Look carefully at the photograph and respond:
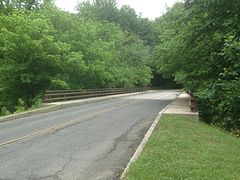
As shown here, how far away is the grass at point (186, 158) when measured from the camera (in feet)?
25.8

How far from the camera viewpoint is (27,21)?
30.1m

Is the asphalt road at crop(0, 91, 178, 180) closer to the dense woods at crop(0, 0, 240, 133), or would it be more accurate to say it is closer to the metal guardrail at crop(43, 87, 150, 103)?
the dense woods at crop(0, 0, 240, 133)

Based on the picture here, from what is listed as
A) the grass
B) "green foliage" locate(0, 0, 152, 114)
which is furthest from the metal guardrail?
the grass

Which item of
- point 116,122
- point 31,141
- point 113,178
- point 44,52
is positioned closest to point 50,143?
point 31,141

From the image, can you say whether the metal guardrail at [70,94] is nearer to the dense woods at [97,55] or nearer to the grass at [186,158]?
the dense woods at [97,55]

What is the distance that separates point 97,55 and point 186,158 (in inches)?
1301

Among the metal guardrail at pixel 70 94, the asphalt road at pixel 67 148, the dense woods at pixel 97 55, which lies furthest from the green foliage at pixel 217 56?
the metal guardrail at pixel 70 94

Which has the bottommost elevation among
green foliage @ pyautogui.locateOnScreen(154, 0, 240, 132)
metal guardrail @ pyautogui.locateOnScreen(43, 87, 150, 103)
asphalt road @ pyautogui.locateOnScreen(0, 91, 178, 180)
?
asphalt road @ pyautogui.locateOnScreen(0, 91, 178, 180)

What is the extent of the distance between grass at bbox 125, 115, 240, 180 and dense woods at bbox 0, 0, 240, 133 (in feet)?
10.1

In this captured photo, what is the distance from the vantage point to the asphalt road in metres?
8.59

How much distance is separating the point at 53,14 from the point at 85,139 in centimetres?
2672

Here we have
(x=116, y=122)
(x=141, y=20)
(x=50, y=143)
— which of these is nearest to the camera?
(x=50, y=143)

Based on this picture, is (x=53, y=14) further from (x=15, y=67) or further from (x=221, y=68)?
(x=221, y=68)

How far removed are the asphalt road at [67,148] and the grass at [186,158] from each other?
614 mm
